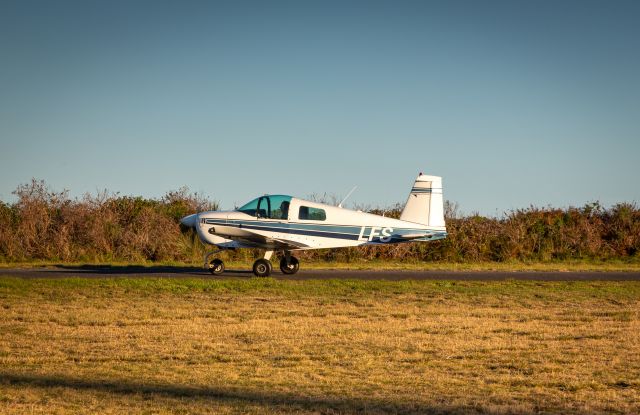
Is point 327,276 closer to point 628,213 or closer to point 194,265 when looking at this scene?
point 194,265

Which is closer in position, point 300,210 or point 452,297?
point 452,297

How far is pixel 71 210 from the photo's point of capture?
34281mm

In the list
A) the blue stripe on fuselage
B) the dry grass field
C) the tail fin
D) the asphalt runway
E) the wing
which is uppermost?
the tail fin

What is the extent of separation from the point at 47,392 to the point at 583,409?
5523 mm

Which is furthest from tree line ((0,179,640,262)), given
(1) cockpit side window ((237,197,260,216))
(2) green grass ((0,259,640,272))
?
(1) cockpit side window ((237,197,260,216))

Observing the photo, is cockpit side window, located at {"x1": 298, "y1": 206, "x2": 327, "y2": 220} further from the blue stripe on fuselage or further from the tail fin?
the tail fin

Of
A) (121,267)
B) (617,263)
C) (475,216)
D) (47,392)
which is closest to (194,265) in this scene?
(121,267)

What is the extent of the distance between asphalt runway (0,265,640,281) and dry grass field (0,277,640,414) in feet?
13.9

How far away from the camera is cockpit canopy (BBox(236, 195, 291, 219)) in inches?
973

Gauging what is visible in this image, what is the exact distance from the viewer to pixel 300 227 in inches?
969

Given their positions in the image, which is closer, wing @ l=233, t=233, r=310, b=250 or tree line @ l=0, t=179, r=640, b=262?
wing @ l=233, t=233, r=310, b=250

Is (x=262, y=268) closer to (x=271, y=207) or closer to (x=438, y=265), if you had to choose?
(x=271, y=207)

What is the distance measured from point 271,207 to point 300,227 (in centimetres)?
108

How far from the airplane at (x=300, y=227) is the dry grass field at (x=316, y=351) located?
487cm
